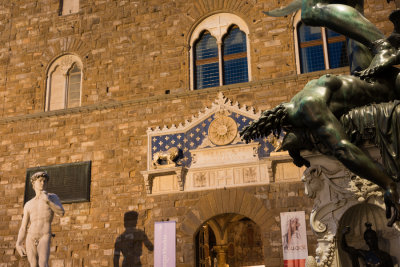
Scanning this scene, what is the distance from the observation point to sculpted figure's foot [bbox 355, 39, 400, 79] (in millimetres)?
2303

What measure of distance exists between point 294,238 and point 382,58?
7789mm

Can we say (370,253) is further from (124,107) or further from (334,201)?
(124,107)

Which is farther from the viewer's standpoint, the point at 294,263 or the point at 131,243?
the point at 131,243

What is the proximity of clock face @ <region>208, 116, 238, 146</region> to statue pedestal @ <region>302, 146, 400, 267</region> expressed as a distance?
7.85m

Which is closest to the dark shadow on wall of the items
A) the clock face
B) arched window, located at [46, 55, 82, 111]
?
the clock face

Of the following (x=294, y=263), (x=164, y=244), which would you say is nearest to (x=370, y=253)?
(x=294, y=263)

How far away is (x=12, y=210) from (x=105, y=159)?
2.59 m

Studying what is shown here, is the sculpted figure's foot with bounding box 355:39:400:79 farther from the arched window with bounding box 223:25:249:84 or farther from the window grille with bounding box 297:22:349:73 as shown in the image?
the arched window with bounding box 223:25:249:84

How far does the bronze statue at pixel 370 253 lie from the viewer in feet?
8.87

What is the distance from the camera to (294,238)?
9672mm

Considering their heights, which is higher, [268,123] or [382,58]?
[382,58]

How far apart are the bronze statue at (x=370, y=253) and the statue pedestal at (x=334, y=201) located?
0.05 meters

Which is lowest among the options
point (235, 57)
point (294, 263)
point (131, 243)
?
point (294, 263)

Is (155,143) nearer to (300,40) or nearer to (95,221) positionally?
(95,221)
